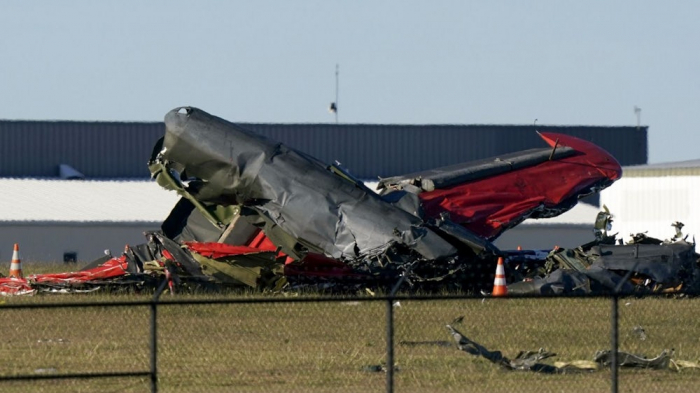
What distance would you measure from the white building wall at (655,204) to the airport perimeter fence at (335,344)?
1680 centimetres

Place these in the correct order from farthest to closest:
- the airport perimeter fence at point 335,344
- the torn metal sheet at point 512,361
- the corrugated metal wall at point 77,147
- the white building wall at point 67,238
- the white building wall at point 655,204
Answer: the corrugated metal wall at point 77,147 < the white building wall at point 67,238 < the white building wall at point 655,204 < the torn metal sheet at point 512,361 < the airport perimeter fence at point 335,344

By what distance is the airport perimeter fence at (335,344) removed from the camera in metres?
13.9

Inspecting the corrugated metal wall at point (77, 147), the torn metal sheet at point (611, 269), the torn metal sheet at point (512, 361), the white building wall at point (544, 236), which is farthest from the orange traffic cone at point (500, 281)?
the corrugated metal wall at point (77, 147)

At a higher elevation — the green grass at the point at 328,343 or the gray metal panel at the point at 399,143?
the gray metal panel at the point at 399,143

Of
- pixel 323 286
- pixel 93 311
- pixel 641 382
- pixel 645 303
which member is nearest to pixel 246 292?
pixel 323 286

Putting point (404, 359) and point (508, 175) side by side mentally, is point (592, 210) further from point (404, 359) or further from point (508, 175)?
point (404, 359)

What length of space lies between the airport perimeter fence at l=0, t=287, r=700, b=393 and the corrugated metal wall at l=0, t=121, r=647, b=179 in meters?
33.7

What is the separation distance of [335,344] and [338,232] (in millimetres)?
4726

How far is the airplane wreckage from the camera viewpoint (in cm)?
2133

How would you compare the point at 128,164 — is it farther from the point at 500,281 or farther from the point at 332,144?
the point at 500,281

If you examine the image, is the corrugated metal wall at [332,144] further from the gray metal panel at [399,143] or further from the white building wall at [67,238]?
the white building wall at [67,238]

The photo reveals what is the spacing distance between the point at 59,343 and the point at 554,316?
25.0ft

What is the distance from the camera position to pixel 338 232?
2152cm

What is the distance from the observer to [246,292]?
70.4ft
